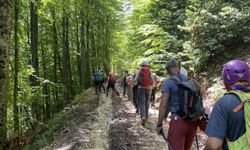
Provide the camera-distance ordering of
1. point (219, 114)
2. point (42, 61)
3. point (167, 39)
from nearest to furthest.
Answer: point (219, 114), point (167, 39), point (42, 61)

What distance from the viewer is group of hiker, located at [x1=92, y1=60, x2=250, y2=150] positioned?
9.98 ft

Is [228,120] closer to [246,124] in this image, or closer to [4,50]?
[246,124]

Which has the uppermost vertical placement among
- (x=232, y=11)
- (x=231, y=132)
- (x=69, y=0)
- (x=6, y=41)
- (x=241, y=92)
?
(x=69, y=0)

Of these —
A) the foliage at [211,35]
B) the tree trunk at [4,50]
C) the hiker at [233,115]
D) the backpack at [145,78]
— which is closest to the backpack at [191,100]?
the hiker at [233,115]

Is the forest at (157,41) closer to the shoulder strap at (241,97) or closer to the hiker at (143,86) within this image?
the hiker at (143,86)

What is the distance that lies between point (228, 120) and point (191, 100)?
2278 mm

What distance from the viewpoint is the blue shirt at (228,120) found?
304 cm

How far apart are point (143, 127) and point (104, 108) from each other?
6.06 meters

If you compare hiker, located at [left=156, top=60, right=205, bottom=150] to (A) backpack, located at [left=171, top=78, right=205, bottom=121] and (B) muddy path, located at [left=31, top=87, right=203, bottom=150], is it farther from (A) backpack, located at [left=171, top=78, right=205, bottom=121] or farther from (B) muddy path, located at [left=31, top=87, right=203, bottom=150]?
(B) muddy path, located at [left=31, top=87, right=203, bottom=150]

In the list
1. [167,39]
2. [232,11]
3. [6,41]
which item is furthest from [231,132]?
[167,39]

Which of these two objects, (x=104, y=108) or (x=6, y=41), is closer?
(x=6, y=41)

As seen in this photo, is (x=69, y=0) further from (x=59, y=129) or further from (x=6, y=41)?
(x=6, y=41)

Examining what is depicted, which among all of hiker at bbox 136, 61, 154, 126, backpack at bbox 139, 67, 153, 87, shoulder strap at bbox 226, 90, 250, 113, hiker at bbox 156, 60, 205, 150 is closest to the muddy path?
hiker at bbox 136, 61, 154, 126

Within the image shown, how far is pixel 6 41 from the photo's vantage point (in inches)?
337
